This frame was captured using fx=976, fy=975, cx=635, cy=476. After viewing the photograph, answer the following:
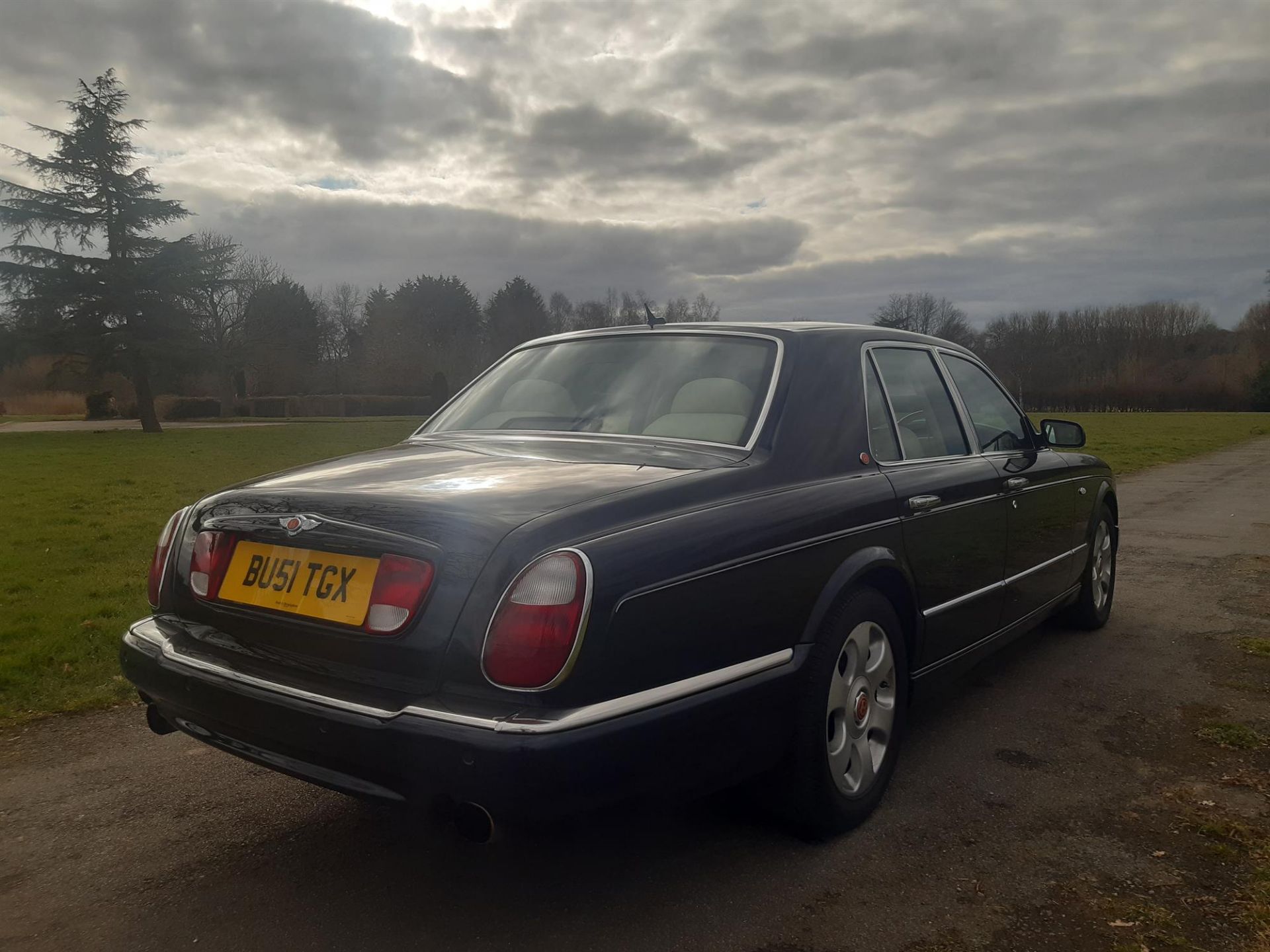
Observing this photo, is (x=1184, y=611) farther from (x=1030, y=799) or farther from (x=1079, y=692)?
(x=1030, y=799)

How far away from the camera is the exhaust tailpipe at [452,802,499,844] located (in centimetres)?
219

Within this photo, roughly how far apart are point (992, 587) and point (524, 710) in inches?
100

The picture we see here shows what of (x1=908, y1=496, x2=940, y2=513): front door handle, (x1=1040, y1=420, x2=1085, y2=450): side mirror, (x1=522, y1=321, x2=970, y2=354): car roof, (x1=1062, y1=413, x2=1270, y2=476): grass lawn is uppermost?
(x1=522, y1=321, x2=970, y2=354): car roof

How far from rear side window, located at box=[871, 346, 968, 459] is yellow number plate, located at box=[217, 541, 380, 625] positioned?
2119 millimetres

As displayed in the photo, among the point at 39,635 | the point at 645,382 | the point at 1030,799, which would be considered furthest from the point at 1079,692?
the point at 39,635

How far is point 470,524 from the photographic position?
2.36 meters

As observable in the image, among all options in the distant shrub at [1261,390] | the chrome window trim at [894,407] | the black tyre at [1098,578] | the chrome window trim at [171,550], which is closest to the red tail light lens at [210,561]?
the chrome window trim at [171,550]

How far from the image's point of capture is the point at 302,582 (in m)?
2.55

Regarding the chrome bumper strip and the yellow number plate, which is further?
the yellow number plate

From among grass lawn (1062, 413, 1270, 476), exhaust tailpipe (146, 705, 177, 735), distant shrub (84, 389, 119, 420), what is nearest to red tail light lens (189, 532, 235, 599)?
exhaust tailpipe (146, 705, 177, 735)

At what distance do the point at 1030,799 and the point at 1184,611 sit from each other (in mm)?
3547

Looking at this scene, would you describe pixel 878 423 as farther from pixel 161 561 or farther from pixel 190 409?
pixel 190 409

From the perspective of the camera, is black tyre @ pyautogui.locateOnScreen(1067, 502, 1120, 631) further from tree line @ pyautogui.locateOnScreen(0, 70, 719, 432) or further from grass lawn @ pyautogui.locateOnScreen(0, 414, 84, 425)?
grass lawn @ pyautogui.locateOnScreen(0, 414, 84, 425)

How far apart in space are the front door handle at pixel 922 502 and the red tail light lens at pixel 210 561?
2.22m
